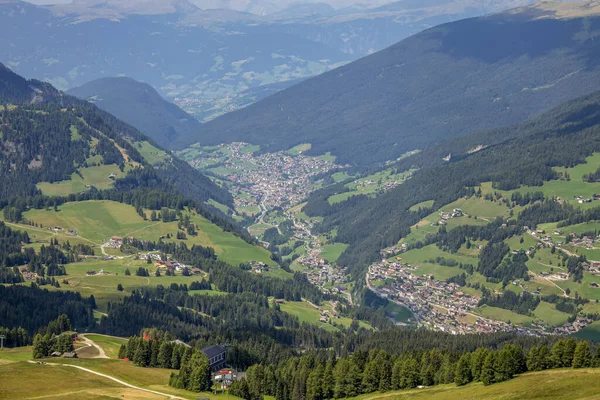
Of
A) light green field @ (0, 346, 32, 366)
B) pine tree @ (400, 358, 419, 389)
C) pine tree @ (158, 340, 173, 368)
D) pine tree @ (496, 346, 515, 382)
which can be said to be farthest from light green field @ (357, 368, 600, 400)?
light green field @ (0, 346, 32, 366)

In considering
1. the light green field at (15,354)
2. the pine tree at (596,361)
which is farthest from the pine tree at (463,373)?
the light green field at (15,354)

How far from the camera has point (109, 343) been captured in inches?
6373

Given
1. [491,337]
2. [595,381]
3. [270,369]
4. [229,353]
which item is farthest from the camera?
[491,337]

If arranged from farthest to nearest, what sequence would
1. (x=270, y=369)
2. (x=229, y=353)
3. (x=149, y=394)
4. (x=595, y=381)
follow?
(x=229, y=353)
(x=270, y=369)
(x=149, y=394)
(x=595, y=381)

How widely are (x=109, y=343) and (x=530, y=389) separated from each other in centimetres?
8558

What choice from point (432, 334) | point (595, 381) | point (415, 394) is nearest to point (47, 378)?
point (415, 394)

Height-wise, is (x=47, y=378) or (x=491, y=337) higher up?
(x=47, y=378)

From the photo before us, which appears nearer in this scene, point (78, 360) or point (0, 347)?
point (78, 360)

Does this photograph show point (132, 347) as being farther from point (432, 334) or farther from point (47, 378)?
point (432, 334)

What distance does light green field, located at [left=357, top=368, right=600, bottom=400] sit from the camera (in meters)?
98.8

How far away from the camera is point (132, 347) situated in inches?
5733

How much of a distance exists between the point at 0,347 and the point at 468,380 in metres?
79.4

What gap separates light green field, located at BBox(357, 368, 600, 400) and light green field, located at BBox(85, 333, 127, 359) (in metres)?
48.5

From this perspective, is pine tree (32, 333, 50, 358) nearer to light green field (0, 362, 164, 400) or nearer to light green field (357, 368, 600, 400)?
light green field (0, 362, 164, 400)
